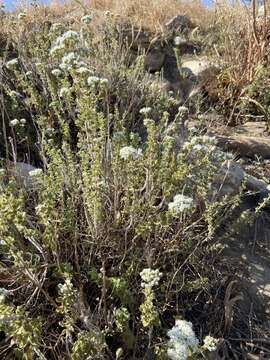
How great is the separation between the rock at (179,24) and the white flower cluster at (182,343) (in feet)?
17.2

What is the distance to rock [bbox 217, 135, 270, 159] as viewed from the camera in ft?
13.9

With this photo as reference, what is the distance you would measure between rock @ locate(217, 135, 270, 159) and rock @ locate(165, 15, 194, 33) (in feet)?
8.63

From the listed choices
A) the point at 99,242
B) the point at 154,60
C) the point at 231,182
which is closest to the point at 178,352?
the point at 99,242

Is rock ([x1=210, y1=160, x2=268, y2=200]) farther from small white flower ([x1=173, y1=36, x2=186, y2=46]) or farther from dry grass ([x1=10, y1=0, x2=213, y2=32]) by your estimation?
dry grass ([x1=10, y1=0, x2=213, y2=32])

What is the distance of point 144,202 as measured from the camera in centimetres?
254

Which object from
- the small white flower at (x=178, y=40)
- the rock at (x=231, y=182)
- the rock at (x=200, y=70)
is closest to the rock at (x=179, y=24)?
the small white flower at (x=178, y=40)

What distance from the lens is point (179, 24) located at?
6.66m

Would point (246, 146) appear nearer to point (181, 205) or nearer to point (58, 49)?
point (58, 49)

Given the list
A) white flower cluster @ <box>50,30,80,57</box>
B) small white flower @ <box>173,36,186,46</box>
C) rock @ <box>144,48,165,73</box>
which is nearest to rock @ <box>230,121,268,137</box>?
rock @ <box>144,48,165,73</box>

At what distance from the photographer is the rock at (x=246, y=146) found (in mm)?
4223

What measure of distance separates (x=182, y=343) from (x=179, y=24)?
228 inches

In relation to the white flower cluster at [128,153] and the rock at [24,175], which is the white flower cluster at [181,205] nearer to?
the white flower cluster at [128,153]

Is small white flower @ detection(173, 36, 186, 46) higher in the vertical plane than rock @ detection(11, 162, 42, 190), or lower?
lower

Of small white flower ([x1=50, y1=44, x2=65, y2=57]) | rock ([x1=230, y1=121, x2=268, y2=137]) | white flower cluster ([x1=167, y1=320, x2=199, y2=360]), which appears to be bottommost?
rock ([x1=230, y1=121, x2=268, y2=137])
